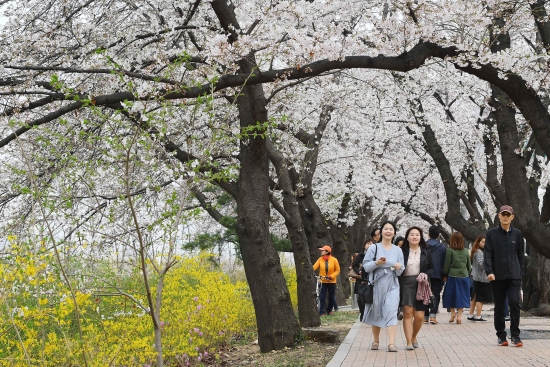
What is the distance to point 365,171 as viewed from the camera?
23.4 m

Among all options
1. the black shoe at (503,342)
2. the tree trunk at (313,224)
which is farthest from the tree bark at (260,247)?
the tree trunk at (313,224)

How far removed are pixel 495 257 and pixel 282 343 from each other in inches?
123

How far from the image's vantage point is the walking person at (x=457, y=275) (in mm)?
13383

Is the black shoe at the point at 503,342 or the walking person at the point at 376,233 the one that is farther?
the walking person at the point at 376,233

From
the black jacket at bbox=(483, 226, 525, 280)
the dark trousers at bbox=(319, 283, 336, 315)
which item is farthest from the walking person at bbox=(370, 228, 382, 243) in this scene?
the dark trousers at bbox=(319, 283, 336, 315)

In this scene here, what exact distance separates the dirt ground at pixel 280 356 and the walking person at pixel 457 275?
2.66 m

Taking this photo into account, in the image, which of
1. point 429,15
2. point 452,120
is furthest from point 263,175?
point 452,120

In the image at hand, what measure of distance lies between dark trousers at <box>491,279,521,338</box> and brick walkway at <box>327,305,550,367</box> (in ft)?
0.87

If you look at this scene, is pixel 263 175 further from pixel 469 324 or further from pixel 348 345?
pixel 469 324

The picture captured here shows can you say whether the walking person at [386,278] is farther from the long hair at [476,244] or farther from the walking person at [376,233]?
the long hair at [476,244]

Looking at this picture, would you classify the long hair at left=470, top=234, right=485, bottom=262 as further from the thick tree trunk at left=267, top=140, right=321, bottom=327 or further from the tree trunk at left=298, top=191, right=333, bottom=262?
the tree trunk at left=298, top=191, right=333, bottom=262

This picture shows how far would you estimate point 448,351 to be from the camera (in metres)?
9.25

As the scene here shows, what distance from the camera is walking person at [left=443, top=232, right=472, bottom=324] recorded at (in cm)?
1338

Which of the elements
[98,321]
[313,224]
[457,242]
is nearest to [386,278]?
[98,321]
